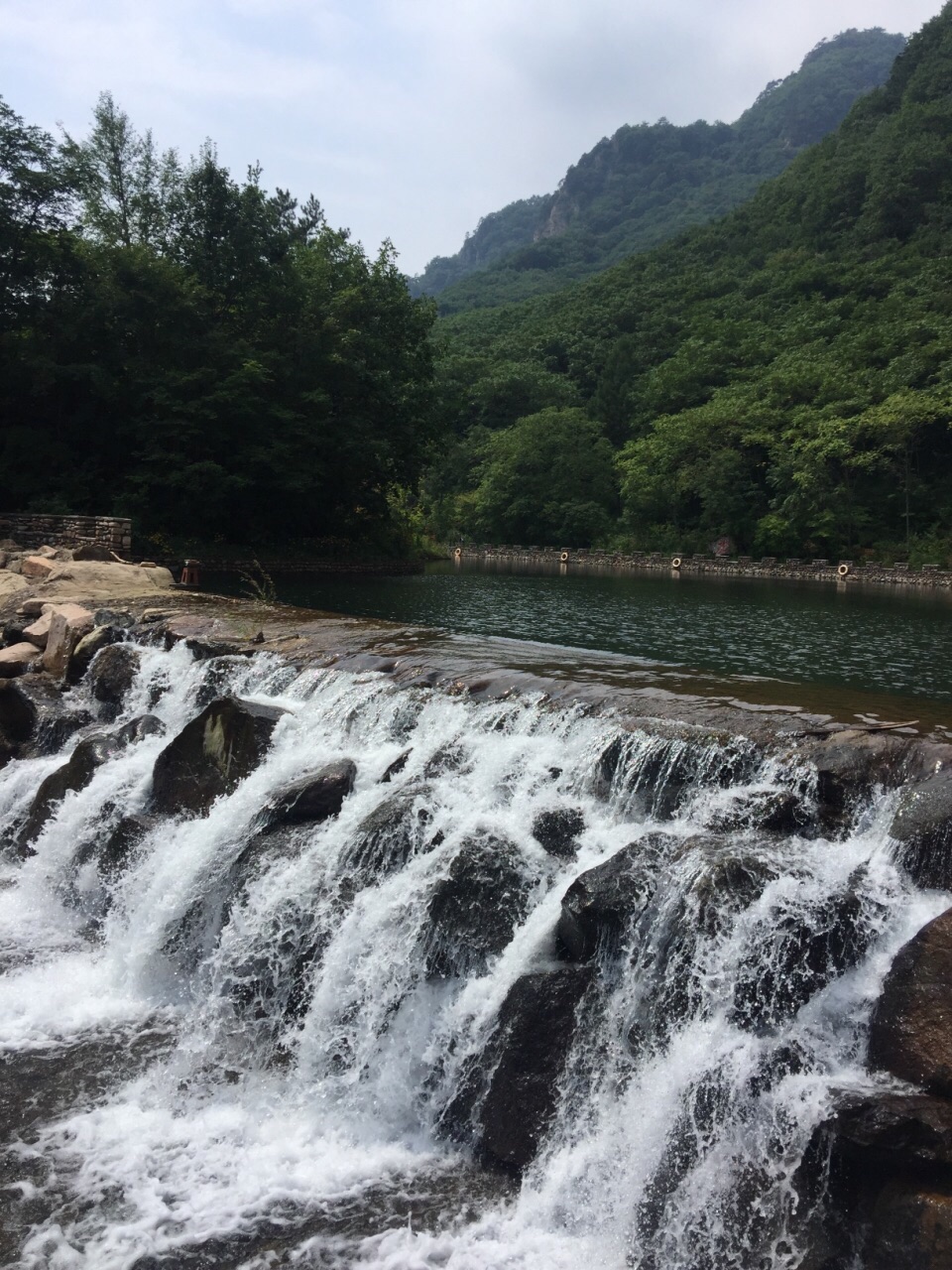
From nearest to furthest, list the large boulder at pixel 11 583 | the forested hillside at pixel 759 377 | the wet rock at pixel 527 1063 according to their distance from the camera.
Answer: the wet rock at pixel 527 1063 → the large boulder at pixel 11 583 → the forested hillside at pixel 759 377

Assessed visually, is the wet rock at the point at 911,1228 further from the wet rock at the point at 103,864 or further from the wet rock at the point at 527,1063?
the wet rock at the point at 103,864

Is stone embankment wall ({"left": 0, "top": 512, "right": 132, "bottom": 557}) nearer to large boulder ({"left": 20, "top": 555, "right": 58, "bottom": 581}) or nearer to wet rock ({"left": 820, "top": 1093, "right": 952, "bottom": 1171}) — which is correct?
large boulder ({"left": 20, "top": 555, "right": 58, "bottom": 581})

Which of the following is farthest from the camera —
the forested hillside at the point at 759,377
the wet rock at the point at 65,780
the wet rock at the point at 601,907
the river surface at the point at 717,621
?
the forested hillside at the point at 759,377

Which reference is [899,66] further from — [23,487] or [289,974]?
[289,974]

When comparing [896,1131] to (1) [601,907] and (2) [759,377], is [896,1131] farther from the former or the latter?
(2) [759,377]

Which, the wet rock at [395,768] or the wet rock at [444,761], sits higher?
the wet rock at [444,761]

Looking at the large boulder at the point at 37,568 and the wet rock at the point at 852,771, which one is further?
the large boulder at the point at 37,568

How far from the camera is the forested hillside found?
4244 centimetres

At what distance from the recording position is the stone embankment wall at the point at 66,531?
22000mm

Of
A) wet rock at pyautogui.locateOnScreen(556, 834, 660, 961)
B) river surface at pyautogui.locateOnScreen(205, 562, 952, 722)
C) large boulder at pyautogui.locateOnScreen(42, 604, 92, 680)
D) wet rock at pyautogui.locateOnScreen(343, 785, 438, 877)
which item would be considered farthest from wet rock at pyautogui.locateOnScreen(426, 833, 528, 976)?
large boulder at pyautogui.locateOnScreen(42, 604, 92, 680)

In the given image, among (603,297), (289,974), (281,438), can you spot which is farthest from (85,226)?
(603,297)

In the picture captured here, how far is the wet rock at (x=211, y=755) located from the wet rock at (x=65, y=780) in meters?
0.90

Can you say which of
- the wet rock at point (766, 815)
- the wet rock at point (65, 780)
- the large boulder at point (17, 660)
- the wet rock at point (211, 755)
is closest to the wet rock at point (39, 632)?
the large boulder at point (17, 660)

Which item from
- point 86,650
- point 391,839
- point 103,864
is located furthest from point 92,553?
point 391,839
